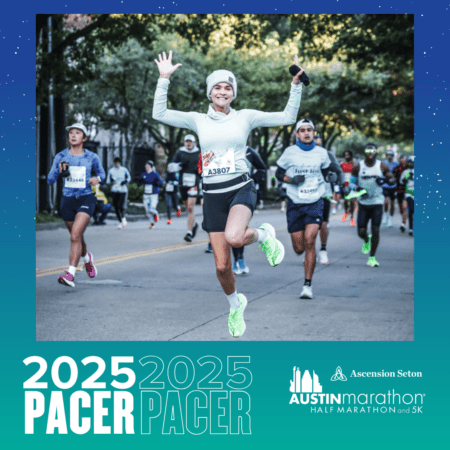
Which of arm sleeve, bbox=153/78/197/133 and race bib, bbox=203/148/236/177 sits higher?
arm sleeve, bbox=153/78/197/133

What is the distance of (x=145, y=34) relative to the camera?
61.8 feet

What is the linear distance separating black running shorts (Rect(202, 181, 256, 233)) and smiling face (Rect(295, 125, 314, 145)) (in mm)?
3338

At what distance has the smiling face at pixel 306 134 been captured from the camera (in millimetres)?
7746

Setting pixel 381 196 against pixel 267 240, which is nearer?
pixel 267 240

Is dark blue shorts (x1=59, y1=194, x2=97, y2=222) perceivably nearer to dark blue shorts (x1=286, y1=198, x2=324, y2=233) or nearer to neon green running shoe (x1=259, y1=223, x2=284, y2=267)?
dark blue shorts (x1=286, y1=198, x2=324, y2=233)

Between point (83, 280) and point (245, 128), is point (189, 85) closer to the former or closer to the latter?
point (83, 280)

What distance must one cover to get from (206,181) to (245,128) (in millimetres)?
407

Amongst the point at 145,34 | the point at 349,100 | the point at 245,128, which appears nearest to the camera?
the point at 245,128

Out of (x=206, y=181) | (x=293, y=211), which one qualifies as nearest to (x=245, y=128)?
(x=206, y=181)

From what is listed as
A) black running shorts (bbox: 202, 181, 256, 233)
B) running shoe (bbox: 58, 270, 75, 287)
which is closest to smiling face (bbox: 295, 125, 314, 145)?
running shoe (bbox: 58, 270, 75, 287)

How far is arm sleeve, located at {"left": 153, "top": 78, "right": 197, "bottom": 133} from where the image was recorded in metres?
4.45

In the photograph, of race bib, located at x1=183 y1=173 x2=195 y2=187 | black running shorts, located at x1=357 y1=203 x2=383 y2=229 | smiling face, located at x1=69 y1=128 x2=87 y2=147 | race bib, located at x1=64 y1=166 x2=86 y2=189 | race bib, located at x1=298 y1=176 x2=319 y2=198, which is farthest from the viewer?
race bib, located at x1=183 y1=173 x2=195 y2=187

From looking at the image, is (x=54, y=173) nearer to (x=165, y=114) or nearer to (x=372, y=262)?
(x=165, y=114)

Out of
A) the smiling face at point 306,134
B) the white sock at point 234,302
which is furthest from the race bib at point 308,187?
the white sock at point 234,302
